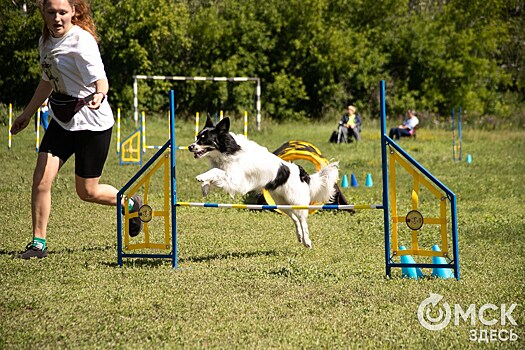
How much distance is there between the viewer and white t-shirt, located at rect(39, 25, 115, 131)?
5.45 m

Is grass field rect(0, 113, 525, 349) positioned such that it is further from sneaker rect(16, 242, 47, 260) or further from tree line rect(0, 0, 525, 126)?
tree line rect(0, 0, 525, 126)

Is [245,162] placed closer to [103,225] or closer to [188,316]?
[103,225]

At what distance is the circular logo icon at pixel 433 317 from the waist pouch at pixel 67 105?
2748 mm

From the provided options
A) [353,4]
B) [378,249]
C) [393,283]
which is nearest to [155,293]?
[393,283]

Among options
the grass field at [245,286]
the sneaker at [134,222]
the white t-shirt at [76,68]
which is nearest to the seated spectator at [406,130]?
the grass field at [245,286]

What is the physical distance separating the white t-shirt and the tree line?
73.3 feet

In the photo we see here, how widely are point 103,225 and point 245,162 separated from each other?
2.10m

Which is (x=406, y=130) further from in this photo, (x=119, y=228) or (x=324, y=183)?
(x=119, y=228)

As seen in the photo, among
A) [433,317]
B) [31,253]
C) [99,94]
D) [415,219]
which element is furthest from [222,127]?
[433,317]

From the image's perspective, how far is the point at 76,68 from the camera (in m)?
5.48

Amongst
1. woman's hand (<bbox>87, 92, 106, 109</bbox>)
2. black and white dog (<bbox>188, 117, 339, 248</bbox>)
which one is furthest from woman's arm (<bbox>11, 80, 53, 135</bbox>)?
black and white dog (<bbox>188, 117, 339, 248</bbox>)

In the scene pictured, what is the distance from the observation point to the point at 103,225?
814 cm

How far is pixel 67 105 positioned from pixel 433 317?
2.95m

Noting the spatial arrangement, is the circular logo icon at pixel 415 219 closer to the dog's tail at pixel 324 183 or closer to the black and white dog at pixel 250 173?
the black and white dog at pixel 250 173
